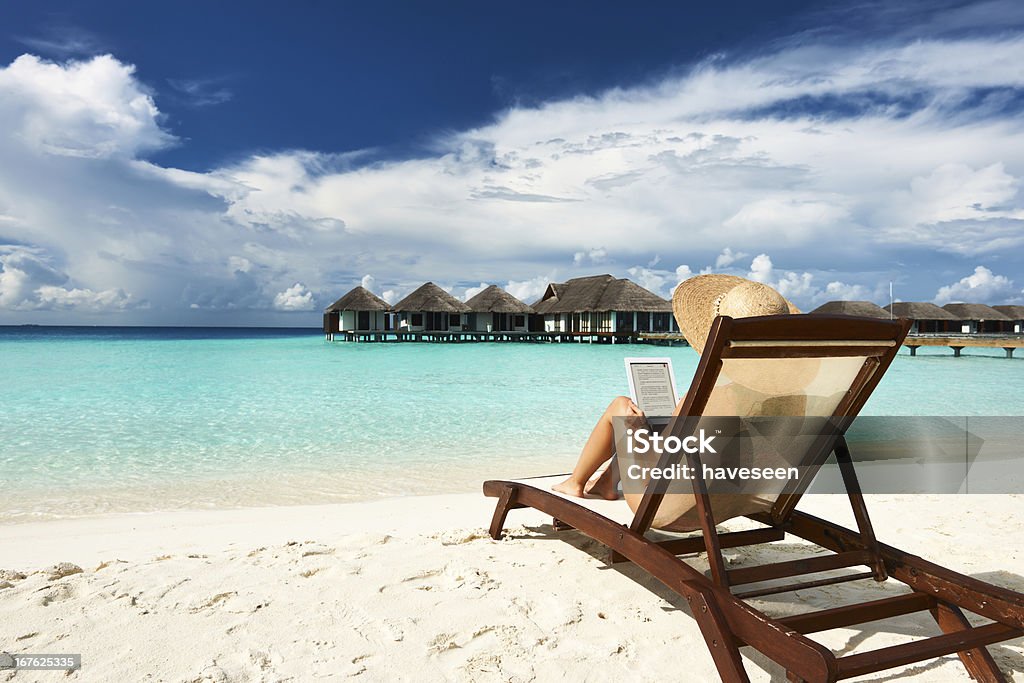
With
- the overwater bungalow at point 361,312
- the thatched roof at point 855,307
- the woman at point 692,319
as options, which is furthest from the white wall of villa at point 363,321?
the woman at point 692,319

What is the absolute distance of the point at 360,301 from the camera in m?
35.2

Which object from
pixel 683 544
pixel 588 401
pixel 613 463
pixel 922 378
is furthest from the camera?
pixel 922 378

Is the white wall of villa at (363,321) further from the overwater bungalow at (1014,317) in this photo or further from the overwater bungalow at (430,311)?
the overwater bungalow at (1014,317)

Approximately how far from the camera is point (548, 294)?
40.1 metres

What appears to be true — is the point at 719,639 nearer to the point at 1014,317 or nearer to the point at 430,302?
the point at 430,302

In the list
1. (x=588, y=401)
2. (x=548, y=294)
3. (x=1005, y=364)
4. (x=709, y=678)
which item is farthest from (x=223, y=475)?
(x=548, y=294)

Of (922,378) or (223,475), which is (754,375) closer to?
(223,475)

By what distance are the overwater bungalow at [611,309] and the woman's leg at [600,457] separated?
1181 inches

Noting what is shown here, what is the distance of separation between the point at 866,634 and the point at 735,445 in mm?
789

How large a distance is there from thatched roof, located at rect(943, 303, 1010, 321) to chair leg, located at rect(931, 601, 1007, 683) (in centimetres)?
4546

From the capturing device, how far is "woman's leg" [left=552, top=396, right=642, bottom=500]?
2230 millimetres

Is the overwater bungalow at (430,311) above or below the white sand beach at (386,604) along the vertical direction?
above

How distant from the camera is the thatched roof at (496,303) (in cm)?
3619

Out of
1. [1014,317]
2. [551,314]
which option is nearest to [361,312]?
[551,314]
